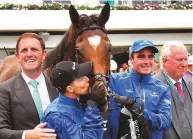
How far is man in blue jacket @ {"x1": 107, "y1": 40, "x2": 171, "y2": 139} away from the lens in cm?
317

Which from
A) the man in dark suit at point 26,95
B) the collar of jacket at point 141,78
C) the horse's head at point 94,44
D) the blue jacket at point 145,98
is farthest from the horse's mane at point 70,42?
the collar of jacket at point 141,78

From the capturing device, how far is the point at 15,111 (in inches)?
123

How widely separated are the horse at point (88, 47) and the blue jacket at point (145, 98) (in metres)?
0.23

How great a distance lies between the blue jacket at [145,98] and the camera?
3.16 meters

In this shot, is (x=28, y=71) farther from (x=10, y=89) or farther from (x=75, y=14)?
(x=75, y=14)

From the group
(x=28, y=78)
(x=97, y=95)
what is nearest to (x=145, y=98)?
(x=97, y=95)

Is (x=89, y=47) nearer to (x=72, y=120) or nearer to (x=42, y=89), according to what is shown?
(x=42, y=89)

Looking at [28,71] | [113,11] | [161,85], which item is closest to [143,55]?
[161,85]

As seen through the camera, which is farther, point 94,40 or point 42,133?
point 94,40

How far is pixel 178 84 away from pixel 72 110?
179cm

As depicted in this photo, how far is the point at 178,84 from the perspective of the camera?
4.01m

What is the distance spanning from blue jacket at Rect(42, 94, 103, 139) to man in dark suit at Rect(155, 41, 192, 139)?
1.45 metres

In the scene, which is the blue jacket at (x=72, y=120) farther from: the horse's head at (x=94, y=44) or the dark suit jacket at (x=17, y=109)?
the dark suit jacket at (x=17, y=109)

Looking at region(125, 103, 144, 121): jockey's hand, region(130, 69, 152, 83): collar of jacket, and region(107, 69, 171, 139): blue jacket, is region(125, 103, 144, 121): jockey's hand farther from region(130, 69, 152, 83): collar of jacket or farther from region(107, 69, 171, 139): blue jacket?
region(130, 69, 152, 83): collar of jacket
